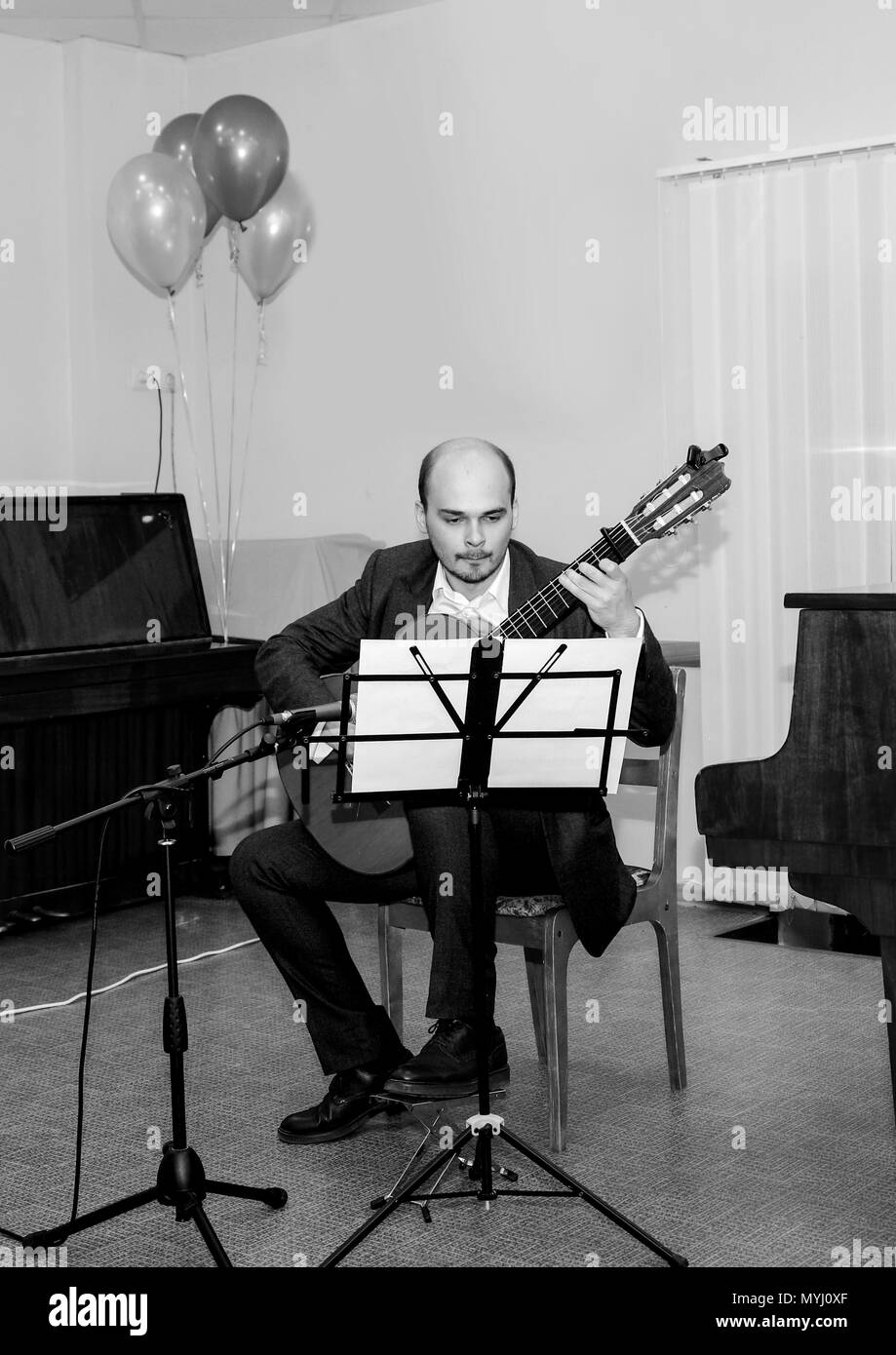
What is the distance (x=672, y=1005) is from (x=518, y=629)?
0.87m

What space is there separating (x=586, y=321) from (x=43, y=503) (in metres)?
1.71

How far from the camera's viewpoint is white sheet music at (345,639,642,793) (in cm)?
224

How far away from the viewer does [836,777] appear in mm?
2395

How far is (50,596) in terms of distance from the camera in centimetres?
432

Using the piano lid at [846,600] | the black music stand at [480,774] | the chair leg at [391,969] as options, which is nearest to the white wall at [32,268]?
the chair leg at [391,969]

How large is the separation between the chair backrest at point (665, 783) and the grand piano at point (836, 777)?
0.50m

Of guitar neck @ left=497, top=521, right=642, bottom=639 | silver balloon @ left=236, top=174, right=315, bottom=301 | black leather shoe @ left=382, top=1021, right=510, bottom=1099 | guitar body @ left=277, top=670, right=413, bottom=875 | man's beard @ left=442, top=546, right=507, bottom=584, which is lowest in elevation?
black leather shoe @ left=382, top=1021, right=510, bottom=1099

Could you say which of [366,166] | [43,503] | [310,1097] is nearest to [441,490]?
[310,1097]

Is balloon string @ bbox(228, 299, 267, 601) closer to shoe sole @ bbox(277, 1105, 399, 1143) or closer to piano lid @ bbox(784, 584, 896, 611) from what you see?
shoe sole @ bbox(277, 1105, 399, 1143)

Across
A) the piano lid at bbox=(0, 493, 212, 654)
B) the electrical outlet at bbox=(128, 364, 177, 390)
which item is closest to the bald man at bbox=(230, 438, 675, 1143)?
the piano lid at bbox=(0, 493, 212, 654)

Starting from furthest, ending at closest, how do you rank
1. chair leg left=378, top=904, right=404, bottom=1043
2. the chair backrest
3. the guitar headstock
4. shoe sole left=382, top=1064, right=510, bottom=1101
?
chair leg left=378, top=904, right=404, bottom=1043 < the chair backrest < shoe sole left=382, top=1064, right=510, bottom=1101 < the guitar headstock

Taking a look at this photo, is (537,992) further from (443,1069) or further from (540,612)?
(540,612)

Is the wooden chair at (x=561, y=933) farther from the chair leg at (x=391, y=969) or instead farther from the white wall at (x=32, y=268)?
the white wall at (x=32, y=268)

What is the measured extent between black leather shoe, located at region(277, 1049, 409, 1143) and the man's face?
93 cm
